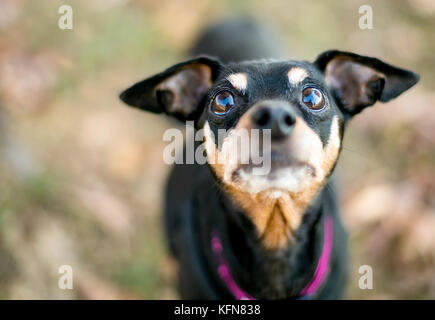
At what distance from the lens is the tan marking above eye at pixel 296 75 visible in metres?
2.54

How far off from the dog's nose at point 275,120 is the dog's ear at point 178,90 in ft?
2.54

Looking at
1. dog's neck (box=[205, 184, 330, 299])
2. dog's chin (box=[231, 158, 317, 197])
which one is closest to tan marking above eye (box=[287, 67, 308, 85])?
dog's chin (box=[231, 158, 317, 197])

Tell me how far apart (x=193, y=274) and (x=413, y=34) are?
13.9 ft

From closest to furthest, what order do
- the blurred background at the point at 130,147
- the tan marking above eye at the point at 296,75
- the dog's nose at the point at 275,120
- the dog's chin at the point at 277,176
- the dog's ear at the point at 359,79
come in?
1. the dog's nose at the point at 275,120
2. the dog's chin at the point at 277,176
3. the tan marking above eye at the point at 296,75
4. the dog's ear at the point at 359,79
5. the blurred background at the point at 130,147

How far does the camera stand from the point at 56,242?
A: 13.1 feet

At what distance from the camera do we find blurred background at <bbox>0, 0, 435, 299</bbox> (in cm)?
393

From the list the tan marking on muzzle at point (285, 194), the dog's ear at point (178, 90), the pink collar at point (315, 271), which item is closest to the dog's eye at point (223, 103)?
the tan marking on muzzle at point (285, 194)

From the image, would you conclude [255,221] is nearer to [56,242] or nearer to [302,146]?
[302,146]

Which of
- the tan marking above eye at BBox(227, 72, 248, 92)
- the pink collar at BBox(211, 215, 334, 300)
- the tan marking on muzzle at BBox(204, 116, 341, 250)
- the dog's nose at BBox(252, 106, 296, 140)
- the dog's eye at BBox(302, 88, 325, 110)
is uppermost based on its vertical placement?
the tan marking above eye at BBox(227, 72, 248, 92)

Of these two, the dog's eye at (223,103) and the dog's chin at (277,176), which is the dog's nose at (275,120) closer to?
the dog's chin at (277,176)

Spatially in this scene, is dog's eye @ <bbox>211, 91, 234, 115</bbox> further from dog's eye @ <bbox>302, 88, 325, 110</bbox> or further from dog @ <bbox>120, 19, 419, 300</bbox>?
dog's eye @ <bbox>302, 88, 325, 110</bbox>

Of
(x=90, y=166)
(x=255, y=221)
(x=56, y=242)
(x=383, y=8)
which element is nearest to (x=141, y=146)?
(x=90, y=166)

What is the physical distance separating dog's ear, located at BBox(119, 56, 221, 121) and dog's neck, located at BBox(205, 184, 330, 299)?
0.70 m

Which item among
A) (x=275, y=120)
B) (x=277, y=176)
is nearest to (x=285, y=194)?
(x=277, y=176)
